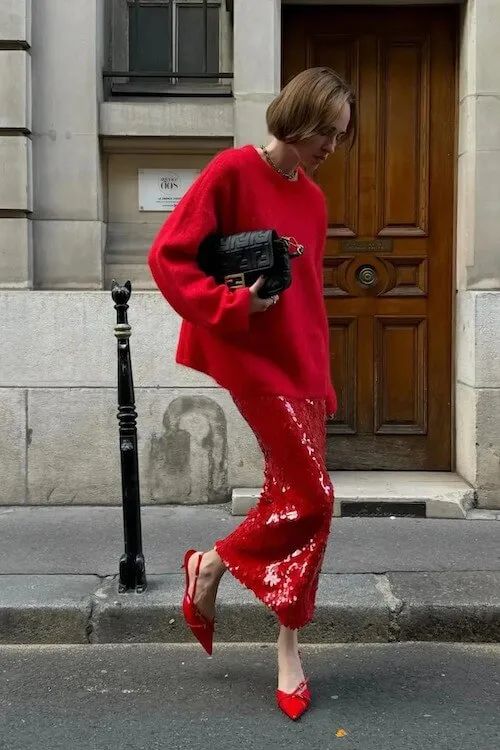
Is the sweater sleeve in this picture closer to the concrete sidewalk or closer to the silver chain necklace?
the silver chain necklace

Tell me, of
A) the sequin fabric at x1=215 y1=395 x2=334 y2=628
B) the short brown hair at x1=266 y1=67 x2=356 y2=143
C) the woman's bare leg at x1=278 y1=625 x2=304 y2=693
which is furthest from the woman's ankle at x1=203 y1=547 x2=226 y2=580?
the short brown hair at x1=266 y1=67 x2=356 y2=143

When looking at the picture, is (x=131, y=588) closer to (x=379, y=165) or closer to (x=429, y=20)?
(x=379, y=165)

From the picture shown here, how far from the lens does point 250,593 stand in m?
4.37

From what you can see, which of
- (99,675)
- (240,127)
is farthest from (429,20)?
(99,675)

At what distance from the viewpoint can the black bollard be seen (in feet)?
14.6

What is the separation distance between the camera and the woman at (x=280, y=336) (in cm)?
316

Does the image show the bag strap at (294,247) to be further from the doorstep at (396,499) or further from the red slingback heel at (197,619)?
the doorstep at (396,499)

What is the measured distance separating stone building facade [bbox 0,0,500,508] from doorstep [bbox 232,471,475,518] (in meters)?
0.16

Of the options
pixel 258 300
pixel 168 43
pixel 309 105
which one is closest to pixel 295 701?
pixel 258 300

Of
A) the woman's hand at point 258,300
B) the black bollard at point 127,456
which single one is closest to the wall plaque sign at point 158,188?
the black bollard at point 127,456

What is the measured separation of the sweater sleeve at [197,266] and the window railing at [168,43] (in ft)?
11.8

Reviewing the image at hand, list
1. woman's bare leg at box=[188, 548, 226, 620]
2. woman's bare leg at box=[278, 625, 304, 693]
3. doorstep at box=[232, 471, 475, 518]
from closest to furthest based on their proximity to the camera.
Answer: woman's bare leg at box=[278, 625, 304, 693] < woman's bare leg at box=[188, 548, 226, 620] < doorstep at box=[232, 471, 475, 518]

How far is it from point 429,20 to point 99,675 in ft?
15.3

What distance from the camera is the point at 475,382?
608 cm
